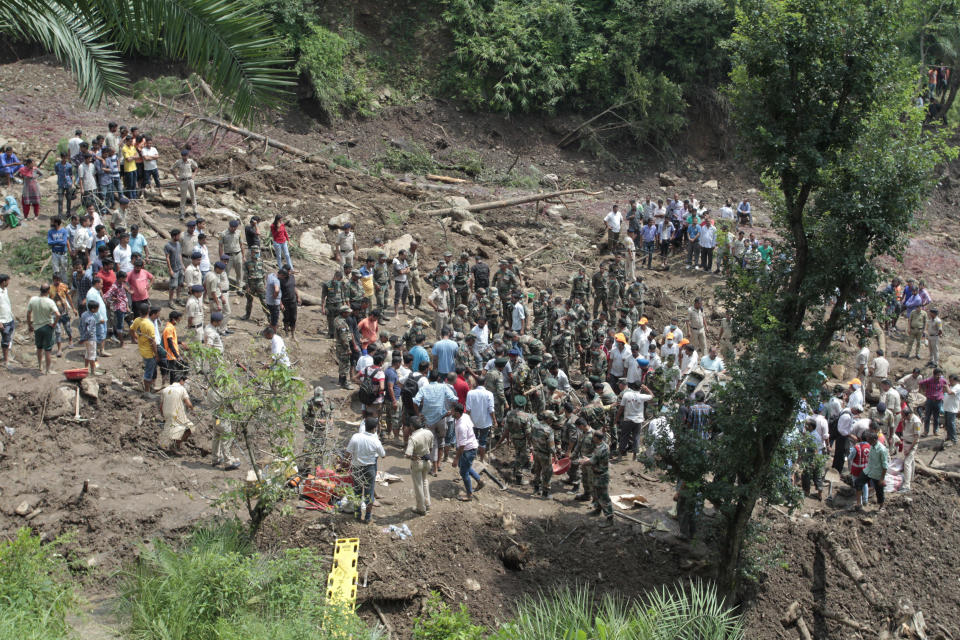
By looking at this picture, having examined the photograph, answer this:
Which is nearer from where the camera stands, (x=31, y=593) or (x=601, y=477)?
(x=31, y=593)

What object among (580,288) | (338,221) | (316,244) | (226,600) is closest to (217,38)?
(226,600)

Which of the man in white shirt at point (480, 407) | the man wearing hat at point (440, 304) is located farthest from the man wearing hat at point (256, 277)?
the man in white shirt at point (480, 407)

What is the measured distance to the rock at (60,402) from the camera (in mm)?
12102

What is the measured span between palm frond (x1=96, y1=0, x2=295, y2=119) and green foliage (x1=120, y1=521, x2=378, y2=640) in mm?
5116

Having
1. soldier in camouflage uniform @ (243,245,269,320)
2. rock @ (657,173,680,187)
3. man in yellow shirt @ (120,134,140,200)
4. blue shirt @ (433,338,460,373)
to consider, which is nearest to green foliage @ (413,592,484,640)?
blue shirt @ (433,338,460,373)

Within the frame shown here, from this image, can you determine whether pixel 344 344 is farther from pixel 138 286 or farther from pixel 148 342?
pixel 138 286

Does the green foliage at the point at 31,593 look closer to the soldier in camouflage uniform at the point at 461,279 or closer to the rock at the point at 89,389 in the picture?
the rock at the point at 89,389

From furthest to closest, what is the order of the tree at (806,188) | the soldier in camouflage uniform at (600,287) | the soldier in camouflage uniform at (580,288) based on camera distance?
the soldier in camouflage uniform at (600,287), the soldier in camouflage uniform at (580,288), the tree at (806,188)

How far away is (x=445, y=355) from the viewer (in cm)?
1438

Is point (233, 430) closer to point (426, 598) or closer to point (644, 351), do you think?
point (426, 598)

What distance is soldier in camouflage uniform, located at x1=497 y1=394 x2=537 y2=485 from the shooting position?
12.7 meters

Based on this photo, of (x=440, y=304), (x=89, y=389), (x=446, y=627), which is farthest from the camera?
(x=440, y=304)

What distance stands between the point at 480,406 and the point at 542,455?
1177mm

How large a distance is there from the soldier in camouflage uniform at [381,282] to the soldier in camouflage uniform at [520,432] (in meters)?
5.52
